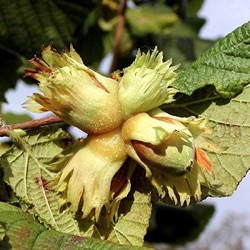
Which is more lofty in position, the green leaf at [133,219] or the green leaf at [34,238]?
the green leaf at [34,238]

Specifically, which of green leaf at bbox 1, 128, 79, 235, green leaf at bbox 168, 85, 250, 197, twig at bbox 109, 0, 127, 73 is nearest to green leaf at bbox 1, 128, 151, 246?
green leaf at bbox 1, 128, 79, 235

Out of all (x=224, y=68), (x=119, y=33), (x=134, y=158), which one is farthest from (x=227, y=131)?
(x=119, y=33)

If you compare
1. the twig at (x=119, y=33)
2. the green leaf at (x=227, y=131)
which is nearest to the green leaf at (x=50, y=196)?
the green leaf at (x=227, y=131)

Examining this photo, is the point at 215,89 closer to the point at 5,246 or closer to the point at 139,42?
the point at 5,246

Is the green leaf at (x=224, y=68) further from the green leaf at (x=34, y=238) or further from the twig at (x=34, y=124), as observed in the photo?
the green leaf at (x=34, y=238)

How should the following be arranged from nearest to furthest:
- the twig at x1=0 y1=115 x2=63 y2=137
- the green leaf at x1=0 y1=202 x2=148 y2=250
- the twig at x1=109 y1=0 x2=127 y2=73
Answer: the green leaf at x1=0 y1=202 x2=148 y2=250 < the twig at x1=0 y1=115 x2=63 y2=137 < the twig at x1=109 y1=0 x2=127 y2=73

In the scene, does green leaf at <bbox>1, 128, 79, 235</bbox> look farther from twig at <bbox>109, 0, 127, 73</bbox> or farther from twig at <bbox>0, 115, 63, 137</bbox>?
twig at <bbox>109, 0, 127, 73</bbox>
